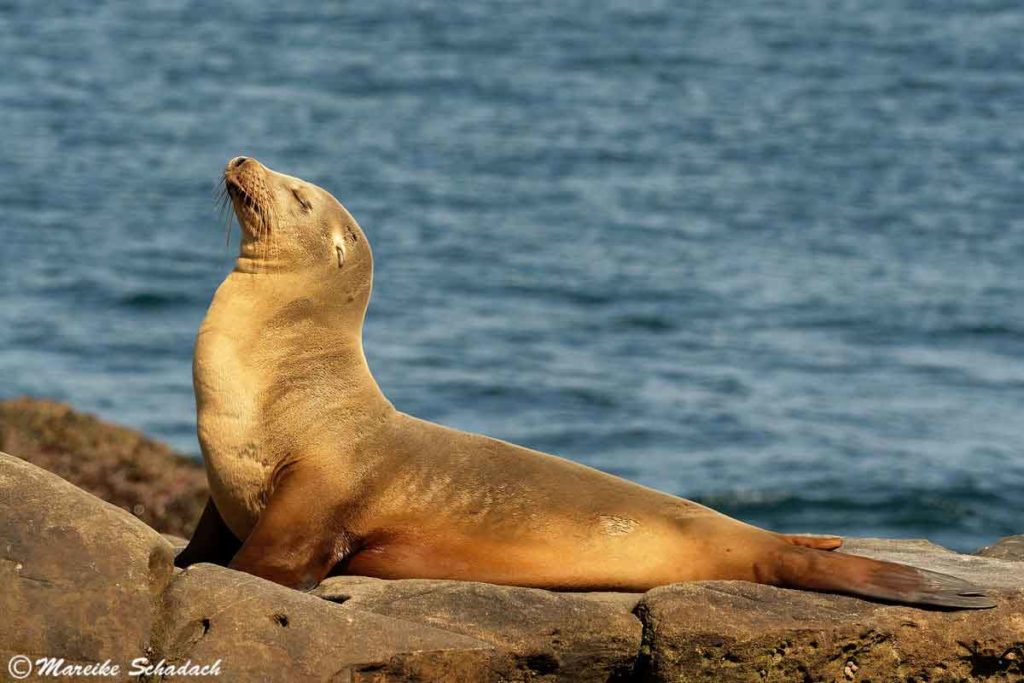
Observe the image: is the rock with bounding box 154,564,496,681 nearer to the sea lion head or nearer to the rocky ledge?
the rocky ledge

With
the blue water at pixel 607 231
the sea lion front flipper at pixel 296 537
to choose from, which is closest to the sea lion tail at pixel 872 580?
the sea lion front flipper at pixel 296 537

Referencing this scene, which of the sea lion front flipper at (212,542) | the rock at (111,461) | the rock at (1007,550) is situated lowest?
the rock at (111,461)

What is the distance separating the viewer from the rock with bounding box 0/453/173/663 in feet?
19.6

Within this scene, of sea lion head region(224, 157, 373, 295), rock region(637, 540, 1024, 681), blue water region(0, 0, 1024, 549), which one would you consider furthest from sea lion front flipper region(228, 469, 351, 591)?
blue water region(0, 0, 1024, 549)

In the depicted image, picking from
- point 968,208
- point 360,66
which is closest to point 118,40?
point 360,66

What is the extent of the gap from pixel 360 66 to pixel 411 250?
53.3 feet

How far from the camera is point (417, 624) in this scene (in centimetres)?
648

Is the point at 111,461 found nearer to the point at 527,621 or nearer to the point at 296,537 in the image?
the point at 296,537

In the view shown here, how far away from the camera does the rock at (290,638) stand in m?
6.06

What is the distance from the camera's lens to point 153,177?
106 feet

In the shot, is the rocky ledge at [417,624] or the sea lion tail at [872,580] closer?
the rocky ledge at [417,624]

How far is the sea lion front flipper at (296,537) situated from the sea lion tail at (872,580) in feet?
6.17

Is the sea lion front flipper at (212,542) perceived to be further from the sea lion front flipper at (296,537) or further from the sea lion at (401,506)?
the sea lion front flipper at (296,537)

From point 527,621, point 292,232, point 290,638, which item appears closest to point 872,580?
point 527,621
